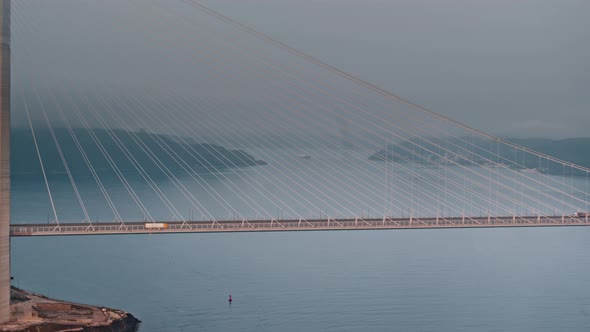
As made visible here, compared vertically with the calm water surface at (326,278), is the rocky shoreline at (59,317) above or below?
below

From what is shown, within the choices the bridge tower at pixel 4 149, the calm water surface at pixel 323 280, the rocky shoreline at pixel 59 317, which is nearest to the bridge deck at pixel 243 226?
the rocky shoreline at pixel 59 317

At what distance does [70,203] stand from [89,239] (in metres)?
32.4

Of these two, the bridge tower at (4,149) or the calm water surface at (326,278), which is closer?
the bridge tower at (4,149)

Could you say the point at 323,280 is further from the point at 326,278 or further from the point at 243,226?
the point at 243,226

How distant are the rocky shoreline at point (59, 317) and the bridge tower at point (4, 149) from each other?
1.34 m

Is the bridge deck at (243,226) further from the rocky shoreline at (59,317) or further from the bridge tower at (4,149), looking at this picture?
the bridge tower at (4,149)

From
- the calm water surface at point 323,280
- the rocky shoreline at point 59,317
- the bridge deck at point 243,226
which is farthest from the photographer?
the calm water surface at point 323,280

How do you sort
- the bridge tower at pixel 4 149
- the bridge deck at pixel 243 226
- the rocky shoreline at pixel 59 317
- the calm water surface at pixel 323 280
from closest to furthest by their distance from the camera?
1. the bridge tower at pixel 4 149
2. the rocky shoreline at pixel 59 317
3. the bridge deck at pixel 243 226
4. the calm water surface at pixel 323 280

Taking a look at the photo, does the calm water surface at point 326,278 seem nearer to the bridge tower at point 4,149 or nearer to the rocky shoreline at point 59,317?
the rocky shoreline at point 59,317

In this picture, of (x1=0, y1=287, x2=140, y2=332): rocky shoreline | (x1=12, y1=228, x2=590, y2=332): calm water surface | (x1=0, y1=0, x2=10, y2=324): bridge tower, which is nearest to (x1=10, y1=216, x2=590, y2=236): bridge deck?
(x1=0, y1=287, x2=140, y2=332): rocky shoreline

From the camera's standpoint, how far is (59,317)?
33.8m

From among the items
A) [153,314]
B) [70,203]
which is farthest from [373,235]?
[70,203]

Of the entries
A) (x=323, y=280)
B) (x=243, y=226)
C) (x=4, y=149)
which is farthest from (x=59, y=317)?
(x=323, y=280)

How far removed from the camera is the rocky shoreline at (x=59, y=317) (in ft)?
103
